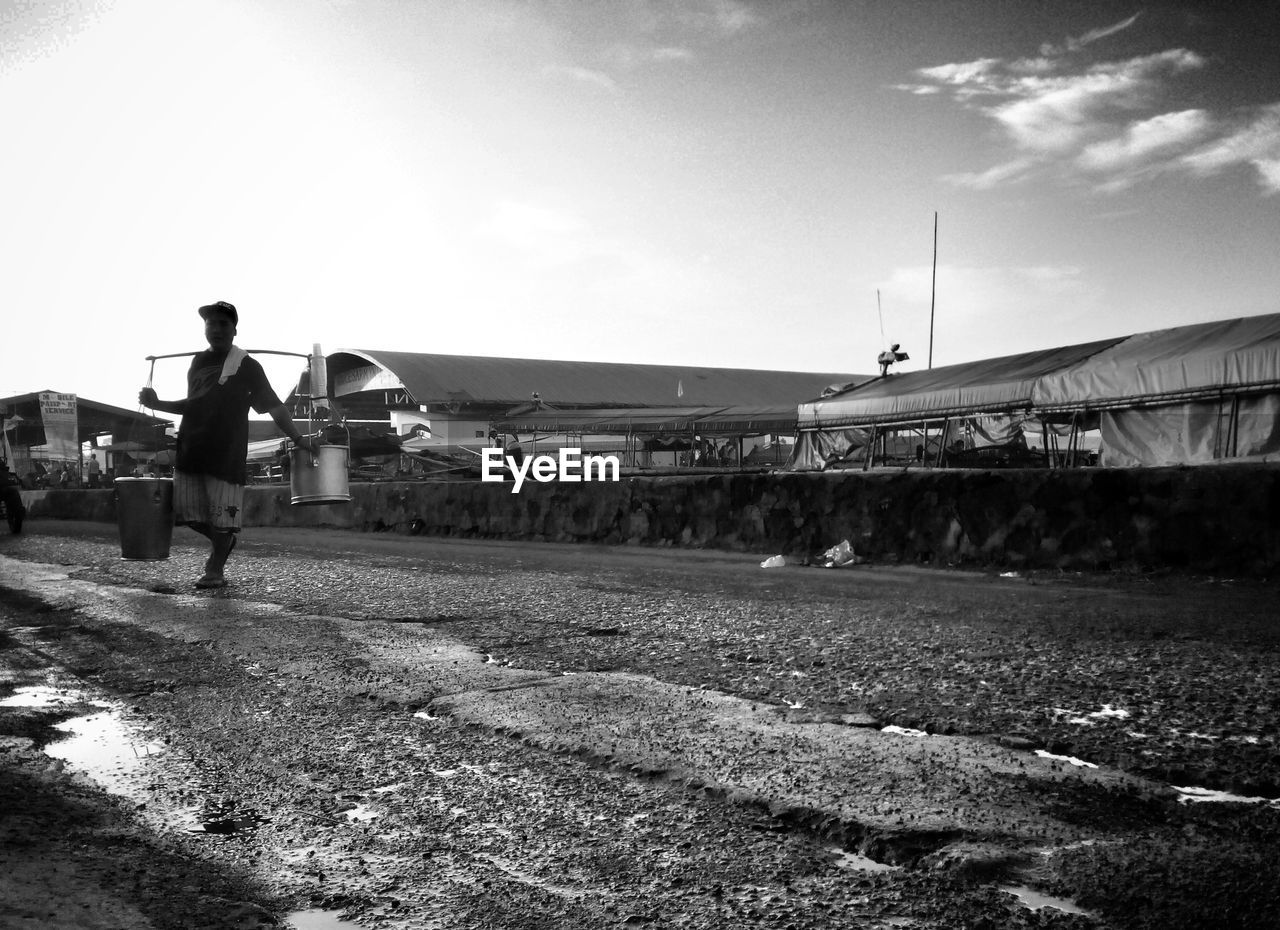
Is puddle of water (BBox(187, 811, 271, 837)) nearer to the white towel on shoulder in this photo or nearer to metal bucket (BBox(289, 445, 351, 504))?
the white towel on shoulder

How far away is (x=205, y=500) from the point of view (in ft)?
21.9

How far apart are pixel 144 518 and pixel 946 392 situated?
14794mm

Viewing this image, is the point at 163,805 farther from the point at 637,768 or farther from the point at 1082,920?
the point at 1082,920

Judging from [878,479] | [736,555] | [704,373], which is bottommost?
[736,555]

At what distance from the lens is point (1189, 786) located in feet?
7.56

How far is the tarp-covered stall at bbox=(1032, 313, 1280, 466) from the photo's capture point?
13.7 m

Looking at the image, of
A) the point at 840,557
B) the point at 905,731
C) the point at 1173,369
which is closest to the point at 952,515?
the point at 840,557

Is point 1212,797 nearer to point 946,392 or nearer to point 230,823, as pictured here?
point 230,823

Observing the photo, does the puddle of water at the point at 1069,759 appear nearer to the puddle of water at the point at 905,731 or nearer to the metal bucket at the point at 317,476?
the puddle of water at the point at 905,731

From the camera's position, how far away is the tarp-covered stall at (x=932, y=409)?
704 inches

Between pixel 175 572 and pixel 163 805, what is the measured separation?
19.8 ft

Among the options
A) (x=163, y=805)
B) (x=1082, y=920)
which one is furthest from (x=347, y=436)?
(x=1082, y=920)

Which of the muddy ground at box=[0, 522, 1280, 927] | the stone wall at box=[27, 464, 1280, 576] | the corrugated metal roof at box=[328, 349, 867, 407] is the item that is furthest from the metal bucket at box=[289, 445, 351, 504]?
the corrugated metal roof at box=[328, 349, 867, 407]

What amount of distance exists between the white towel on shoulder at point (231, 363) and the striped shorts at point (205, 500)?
64 cm
